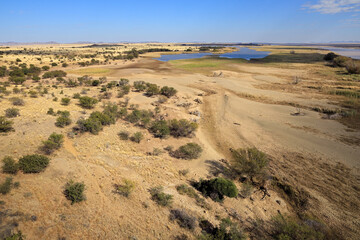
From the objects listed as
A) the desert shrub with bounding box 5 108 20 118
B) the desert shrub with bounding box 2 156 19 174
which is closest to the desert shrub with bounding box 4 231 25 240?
the desert shrub with bounding box 2 156 19 174

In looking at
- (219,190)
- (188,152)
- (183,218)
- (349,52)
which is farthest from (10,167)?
(349,52)

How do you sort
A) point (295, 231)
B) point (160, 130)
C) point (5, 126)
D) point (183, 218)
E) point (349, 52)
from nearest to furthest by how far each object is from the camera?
point (295, 231) < point (183, 218) < point (5, 126) < point (160, 130) < point (349, 52)

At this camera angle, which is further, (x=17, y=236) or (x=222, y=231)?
(x=222, y=231)

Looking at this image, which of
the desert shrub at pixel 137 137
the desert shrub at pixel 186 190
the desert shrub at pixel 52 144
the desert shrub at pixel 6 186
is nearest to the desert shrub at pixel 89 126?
the desert shrub at pixel 52 144

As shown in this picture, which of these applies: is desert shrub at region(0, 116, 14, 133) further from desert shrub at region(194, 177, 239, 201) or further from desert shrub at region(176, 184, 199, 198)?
desert shrub at region(194, 177, 239, 201)

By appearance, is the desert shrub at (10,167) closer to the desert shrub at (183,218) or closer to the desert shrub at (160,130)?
the desert shrub at (183,218)

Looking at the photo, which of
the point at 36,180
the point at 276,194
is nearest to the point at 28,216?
the point at 36,180

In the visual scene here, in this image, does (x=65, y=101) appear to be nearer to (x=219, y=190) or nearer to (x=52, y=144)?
(x=52, y=144)
